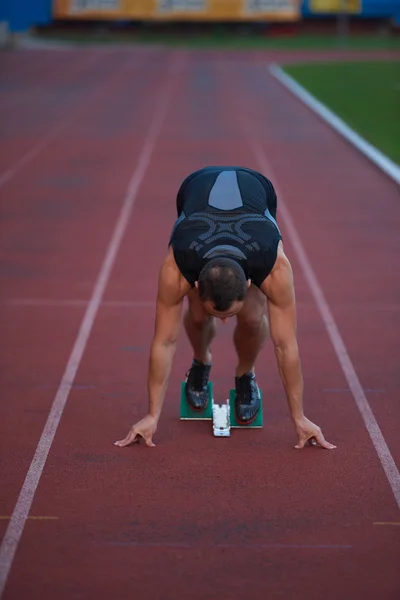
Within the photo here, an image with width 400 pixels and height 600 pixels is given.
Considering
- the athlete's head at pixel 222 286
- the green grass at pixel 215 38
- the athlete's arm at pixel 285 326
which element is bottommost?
the green grass at pixel 215 38

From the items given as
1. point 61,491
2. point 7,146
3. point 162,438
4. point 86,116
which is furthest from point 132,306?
point 86,116

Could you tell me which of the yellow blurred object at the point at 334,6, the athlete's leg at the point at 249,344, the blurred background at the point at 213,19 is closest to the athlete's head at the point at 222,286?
the athlete's leg at the point at 249,344

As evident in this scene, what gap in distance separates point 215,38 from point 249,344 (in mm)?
55657

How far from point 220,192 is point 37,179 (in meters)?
10.0

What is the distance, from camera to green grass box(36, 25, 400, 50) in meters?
53.1

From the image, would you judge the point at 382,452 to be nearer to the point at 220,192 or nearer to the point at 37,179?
the point at 220,192

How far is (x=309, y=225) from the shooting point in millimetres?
12086

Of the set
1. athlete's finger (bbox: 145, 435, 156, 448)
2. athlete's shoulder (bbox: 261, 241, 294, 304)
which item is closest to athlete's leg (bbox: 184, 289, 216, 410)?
athlete's finger (bbox: 145, 435, 156, 448)

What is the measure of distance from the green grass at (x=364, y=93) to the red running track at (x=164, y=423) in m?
4.16

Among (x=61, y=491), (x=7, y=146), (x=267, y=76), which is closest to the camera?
(x=61, y=491)

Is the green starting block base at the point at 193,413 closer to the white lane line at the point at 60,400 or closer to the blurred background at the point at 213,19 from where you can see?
the white lane line at the point at 60,400

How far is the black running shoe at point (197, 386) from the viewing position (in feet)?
20.5

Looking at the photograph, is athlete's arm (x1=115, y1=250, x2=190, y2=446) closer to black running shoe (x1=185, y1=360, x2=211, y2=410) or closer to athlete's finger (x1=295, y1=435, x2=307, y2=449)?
black running shoe (x1=185, y1=360, x2=211, y2=410)

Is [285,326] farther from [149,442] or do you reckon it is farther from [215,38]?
[215,38]
